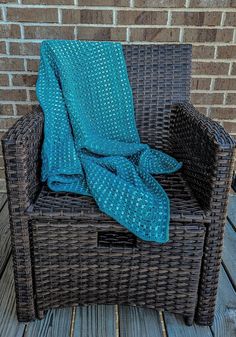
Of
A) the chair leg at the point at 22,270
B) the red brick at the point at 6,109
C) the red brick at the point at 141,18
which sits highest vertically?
the red brick at the point at 141,18

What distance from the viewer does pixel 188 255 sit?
1.11m

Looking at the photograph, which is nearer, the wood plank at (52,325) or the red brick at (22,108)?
the wood plank at (52,325)

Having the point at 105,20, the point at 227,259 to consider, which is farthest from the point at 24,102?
the point at 227,259

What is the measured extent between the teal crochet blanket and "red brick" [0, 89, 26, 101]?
0.54 metres

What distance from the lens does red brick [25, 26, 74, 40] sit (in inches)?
67.5

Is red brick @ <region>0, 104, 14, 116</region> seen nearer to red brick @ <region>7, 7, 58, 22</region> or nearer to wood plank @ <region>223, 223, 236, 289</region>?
red brick @ <region>7, 7, 58, 22</region>

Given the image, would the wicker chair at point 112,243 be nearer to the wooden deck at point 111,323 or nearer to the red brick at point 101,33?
the wooden deck at point 111,323

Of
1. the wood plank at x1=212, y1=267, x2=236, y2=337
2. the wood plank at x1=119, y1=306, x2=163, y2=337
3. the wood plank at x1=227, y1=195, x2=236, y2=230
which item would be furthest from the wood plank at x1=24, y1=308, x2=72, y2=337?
the wood plank at x1=227, y1=195, x2=236, y2=230

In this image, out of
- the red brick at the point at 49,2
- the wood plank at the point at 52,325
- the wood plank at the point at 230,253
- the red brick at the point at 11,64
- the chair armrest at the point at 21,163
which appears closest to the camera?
the chair armrest at the point at 21,163

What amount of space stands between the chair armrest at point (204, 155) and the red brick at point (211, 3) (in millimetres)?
588

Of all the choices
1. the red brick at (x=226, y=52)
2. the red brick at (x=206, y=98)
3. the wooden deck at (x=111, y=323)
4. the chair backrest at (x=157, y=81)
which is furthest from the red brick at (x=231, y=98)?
the wooden deck at (x=111, y=323)

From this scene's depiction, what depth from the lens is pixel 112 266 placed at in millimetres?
1134

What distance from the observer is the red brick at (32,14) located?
5.52 feet

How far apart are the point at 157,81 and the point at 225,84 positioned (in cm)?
51
